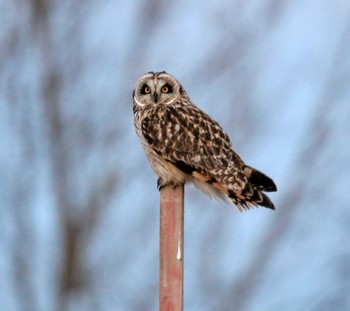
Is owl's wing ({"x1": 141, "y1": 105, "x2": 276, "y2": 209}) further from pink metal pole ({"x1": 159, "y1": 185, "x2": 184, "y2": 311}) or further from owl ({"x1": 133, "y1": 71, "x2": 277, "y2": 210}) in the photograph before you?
pink metal pole ({"x1": 159, "y1": 185, "x2": 184, "y2": 311})

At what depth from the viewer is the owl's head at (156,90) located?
672 centimetres

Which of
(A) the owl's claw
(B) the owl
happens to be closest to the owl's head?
(B) the owl

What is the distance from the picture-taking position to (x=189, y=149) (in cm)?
629

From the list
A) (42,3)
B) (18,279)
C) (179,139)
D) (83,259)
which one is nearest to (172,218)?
(179,139)

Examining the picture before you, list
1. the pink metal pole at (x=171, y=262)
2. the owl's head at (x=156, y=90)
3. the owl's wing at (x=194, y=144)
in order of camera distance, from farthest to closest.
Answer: the owl's head at (x=156, y=90)
the owl's wing at (x=194, y=144)
the pink metal pole at (x=171, y=262)

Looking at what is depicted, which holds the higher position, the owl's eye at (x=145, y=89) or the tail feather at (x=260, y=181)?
the owl's eye at (x=145, y=89)

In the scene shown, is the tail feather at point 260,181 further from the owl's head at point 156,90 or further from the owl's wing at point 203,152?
the owl's head at point 156,90

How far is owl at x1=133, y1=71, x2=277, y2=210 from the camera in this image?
5967mm

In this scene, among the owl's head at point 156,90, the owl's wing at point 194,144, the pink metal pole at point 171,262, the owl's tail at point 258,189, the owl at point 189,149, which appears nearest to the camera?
the pink metal pole at point 171,262

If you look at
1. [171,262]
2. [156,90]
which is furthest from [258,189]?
[156,90]

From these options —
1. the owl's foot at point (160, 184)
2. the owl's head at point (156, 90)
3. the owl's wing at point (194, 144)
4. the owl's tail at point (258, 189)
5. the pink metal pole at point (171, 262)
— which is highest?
the owl's head at point (156, 90)

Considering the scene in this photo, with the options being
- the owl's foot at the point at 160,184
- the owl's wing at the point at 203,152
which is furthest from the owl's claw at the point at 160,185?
the owl's wing at the point at 203,152

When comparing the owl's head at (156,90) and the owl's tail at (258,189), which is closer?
the owl's tail at (258,189)

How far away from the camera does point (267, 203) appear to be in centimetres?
586
